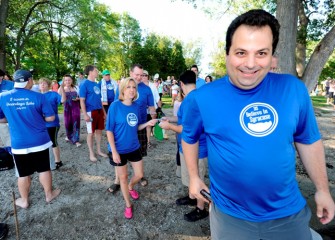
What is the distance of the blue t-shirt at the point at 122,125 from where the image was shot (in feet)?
11.0

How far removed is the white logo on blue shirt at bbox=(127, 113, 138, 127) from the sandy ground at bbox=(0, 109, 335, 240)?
56.7 inches

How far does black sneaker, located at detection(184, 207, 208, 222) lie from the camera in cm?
347

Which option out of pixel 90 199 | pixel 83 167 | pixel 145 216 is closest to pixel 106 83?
pixel 83 167

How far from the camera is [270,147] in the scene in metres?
1.40

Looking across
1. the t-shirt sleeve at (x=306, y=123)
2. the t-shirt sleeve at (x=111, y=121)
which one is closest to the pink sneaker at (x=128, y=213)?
the t-shirt sleeve at (x=111, y=121)

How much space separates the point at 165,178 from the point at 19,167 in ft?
8.65

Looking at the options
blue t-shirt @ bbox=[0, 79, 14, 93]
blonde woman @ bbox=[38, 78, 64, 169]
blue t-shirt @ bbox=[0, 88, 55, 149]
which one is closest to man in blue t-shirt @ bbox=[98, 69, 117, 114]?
blonde woman @ bbox=[38, 78, 64, 169]

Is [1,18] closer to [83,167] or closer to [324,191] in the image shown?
[83,167]

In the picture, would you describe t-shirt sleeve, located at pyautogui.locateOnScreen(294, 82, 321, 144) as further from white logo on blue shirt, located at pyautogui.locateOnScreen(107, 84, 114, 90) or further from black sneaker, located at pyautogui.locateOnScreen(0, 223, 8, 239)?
white logo on blue shirt, located at pyautogui.locateOnScreen(107, 84, 114, 90)

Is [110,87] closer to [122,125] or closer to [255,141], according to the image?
[122,125]

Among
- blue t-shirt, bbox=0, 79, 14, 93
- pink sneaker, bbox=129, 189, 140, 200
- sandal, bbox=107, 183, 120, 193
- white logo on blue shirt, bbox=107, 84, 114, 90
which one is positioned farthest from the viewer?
white logo on blue shirt, bbox=107, 84, 114, 90

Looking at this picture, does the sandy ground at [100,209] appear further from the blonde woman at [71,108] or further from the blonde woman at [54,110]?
the blonde woman at [71,108]

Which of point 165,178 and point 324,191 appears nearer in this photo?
point 324,191

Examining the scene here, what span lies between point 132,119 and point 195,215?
1759mm
